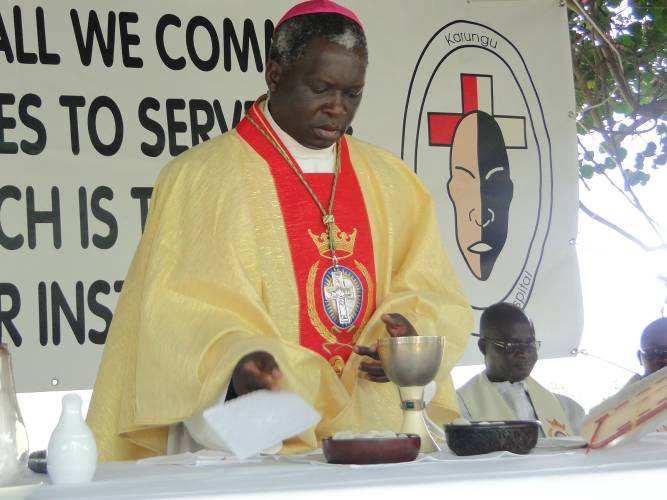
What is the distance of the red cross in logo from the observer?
6026mm

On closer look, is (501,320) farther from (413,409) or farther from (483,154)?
(413,409)

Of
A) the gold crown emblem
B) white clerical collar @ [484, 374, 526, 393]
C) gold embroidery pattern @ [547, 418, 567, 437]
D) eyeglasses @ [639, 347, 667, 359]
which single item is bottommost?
gold embroidery pattern @ [547, 418, 567, 437]

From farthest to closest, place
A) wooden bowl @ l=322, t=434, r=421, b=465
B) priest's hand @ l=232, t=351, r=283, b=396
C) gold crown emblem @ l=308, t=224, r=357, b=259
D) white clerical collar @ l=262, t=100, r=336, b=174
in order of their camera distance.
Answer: white clerical collar @ l=262, t=100, r=336, b=174 < gold crown emblem @ l=308, t=224, r=357, b=259 < priest's hand @ l=232, t=351, r=283, b=396 < wooden bowl @ l=322, t=434, r=421, b=465

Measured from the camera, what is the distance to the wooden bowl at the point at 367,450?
266 centimetres

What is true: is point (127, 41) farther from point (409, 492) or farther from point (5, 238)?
point (409, 492)

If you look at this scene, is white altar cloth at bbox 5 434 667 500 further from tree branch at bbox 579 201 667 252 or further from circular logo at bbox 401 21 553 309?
tree branch at bbox 579 201 667 252

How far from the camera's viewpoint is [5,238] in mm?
5234

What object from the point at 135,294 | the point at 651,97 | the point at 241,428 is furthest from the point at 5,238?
the point at 651,97

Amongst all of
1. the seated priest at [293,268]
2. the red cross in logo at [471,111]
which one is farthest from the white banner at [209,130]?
the seated priest at [293,268]

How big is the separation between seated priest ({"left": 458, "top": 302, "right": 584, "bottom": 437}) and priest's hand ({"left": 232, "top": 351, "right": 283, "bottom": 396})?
9.25 ft

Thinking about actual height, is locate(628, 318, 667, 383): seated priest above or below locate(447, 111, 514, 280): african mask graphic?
below

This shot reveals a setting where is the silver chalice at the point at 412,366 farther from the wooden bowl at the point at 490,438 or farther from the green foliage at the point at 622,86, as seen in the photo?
the green foliage at the point at 622,86

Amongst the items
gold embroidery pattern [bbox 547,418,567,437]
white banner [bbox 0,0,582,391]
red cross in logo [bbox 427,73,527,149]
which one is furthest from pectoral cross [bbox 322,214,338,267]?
gold embroidery pattern [bbox 547,418,567,437]

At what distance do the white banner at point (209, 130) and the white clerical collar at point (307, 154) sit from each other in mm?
1455
